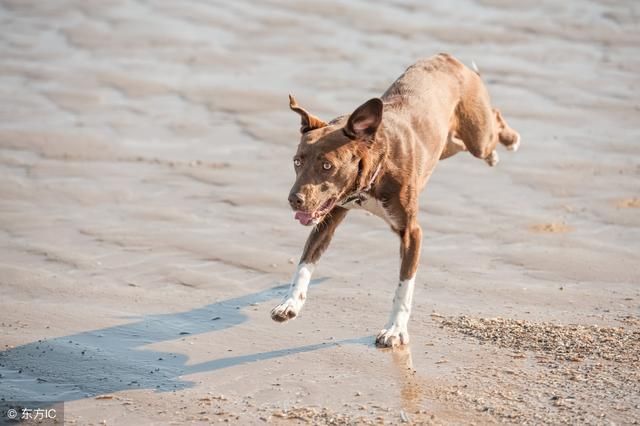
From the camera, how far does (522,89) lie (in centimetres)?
1299

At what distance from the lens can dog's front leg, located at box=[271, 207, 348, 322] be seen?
6.90 m

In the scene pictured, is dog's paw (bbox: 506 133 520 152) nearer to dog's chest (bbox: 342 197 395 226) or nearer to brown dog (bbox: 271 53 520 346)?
brown dog (bbox: 271 53 520 346)

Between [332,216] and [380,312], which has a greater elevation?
[332,216]

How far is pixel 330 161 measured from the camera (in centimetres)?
661

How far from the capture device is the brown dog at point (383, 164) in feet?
21.8

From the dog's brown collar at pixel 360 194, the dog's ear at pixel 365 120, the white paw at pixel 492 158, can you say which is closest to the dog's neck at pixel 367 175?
→ the dog's brown collar at pixel 360 194

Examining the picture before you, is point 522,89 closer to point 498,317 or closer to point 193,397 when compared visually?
point 498,317

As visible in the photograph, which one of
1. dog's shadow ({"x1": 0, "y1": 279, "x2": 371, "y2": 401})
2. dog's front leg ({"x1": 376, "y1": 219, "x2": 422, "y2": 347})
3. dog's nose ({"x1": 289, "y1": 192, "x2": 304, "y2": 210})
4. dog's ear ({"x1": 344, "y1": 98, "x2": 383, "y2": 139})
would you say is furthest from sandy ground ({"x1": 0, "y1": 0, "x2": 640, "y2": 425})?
dog's ear ({"x1": 344, "y1": 98, "x2": 383, "y2": 139})

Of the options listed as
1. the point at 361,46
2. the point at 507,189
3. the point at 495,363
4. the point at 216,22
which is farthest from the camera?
the point at 216,22

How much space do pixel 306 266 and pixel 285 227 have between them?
2066mm

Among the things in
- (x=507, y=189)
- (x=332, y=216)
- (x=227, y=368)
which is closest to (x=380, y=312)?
(x=332, y=216)

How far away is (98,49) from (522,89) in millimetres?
5596

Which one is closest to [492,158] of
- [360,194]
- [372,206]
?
[372,206]

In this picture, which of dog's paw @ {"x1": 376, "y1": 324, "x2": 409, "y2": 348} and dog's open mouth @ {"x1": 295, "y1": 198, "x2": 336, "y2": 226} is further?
dog's paw @ {"x1": 376, "y1": 324, "x2": 409, "y2": 348}
